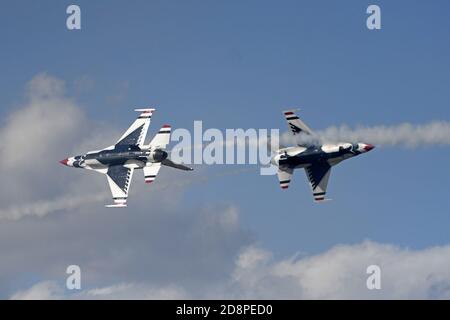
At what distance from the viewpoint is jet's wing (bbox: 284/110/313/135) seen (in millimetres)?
148625

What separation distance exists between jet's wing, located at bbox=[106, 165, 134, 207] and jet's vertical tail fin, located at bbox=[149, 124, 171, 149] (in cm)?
545

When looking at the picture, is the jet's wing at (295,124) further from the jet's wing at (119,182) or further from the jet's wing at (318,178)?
the jet's wing at (119,182)

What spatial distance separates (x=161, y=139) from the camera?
147 meters

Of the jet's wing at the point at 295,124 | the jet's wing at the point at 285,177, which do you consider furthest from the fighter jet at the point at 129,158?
the jet's wing at the point at 295,124

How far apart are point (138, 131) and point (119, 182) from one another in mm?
9090

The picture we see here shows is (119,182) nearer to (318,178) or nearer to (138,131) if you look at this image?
(138,131)

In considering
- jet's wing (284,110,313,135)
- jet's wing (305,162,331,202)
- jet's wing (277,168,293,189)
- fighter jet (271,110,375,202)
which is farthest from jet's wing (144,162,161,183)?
jet's wing (305,162,331,202)

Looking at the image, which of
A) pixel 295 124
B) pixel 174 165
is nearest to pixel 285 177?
pixel 295 124

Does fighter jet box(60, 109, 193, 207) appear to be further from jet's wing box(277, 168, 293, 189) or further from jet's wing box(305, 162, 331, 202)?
jet's wing box(305, 162, 331, 202)
